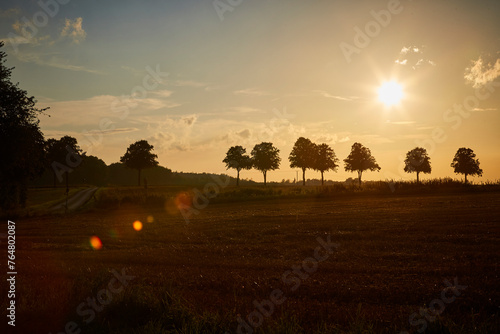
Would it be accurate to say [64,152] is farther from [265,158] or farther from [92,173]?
[92,173]

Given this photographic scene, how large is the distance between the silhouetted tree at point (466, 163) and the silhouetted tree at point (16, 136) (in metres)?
105

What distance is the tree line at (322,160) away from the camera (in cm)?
9762

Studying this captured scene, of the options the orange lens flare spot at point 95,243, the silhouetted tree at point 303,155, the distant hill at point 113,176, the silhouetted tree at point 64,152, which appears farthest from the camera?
the distant hill at point 113,176

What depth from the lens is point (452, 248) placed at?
1361cm

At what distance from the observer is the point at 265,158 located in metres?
104

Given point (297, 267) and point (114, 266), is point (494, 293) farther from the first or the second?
point (114, 266)

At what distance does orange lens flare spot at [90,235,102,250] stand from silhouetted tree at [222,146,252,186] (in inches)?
A: 3442

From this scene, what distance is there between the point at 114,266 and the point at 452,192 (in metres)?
39.8

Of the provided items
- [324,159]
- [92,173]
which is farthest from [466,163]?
[92,173]

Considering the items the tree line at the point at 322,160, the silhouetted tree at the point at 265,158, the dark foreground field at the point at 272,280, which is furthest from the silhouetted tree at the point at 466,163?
the dark foreground field at the point at 272,280

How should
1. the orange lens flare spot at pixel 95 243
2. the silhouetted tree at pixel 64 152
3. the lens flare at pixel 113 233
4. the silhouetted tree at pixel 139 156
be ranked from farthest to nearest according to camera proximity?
the silhouetted tree at pixel 139 156
the silhouetted tree at pixel 64 152
the lens flare at pixel 113 233
the orange lens flare spot at pixel 95 243

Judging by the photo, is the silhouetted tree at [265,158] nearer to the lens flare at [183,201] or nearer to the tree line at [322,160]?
the tree line at [322,160]

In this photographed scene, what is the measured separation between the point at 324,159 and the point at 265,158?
1637 cm

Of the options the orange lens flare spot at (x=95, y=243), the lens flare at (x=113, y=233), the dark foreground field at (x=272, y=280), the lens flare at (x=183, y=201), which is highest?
the lens flare at (x=183, y=201)
